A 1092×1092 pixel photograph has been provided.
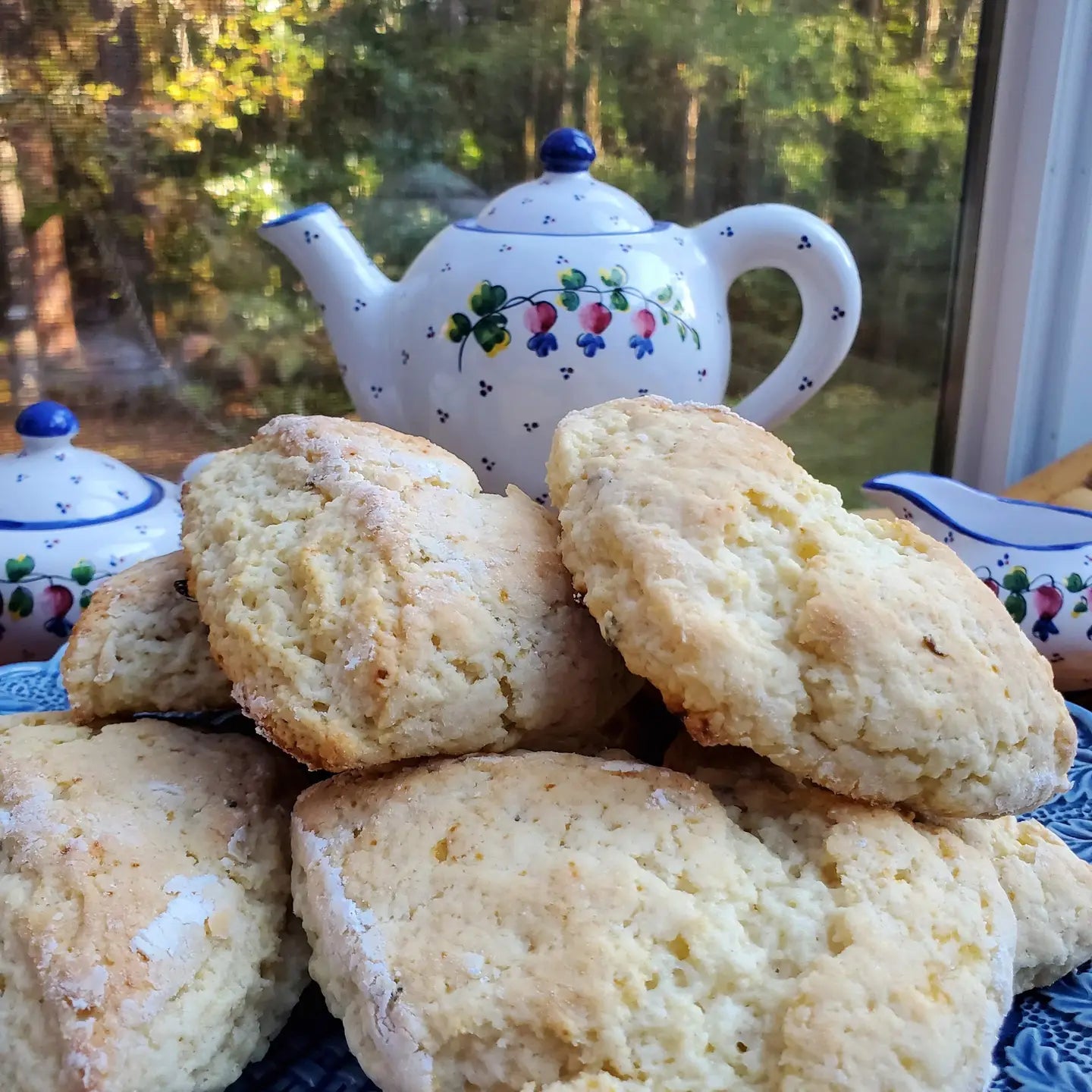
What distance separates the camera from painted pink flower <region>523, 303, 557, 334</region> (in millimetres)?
1053

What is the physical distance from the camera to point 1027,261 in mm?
1568

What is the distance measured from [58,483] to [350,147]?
2.27 ft

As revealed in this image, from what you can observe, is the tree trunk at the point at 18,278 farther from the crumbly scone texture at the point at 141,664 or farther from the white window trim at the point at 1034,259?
the white window trim at the point at 1034,259

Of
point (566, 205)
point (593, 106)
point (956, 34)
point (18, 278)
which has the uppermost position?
point (956, 34)

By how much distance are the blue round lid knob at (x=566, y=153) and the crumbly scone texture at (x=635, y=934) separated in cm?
80

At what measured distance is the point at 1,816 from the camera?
1.98 ft

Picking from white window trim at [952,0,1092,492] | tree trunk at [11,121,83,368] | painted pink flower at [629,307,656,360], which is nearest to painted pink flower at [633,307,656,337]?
painted pink flower at [629,307,656,360]

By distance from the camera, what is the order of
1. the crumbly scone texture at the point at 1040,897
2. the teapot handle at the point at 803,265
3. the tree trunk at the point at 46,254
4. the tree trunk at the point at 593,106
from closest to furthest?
the crumbly scone texture at the point at 1040,897 → the teapot handle at the point at 803,265 → the tree trunk at the point at 46,254 → the tree trunk at the point at 593,106

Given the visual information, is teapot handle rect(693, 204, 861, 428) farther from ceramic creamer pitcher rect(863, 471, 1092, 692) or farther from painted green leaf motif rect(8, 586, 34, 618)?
painted green leaf motif rect(8, 586, 34, 618)

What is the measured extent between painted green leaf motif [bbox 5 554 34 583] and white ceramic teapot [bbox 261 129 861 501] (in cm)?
39

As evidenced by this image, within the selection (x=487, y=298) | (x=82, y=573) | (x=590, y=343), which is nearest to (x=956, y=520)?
(x=590, y=343)

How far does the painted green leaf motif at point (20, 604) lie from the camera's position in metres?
1.05

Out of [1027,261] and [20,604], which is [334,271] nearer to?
[20,604]

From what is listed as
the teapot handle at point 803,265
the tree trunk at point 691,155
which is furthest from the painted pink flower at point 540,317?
the tree trunk at point 691,155
